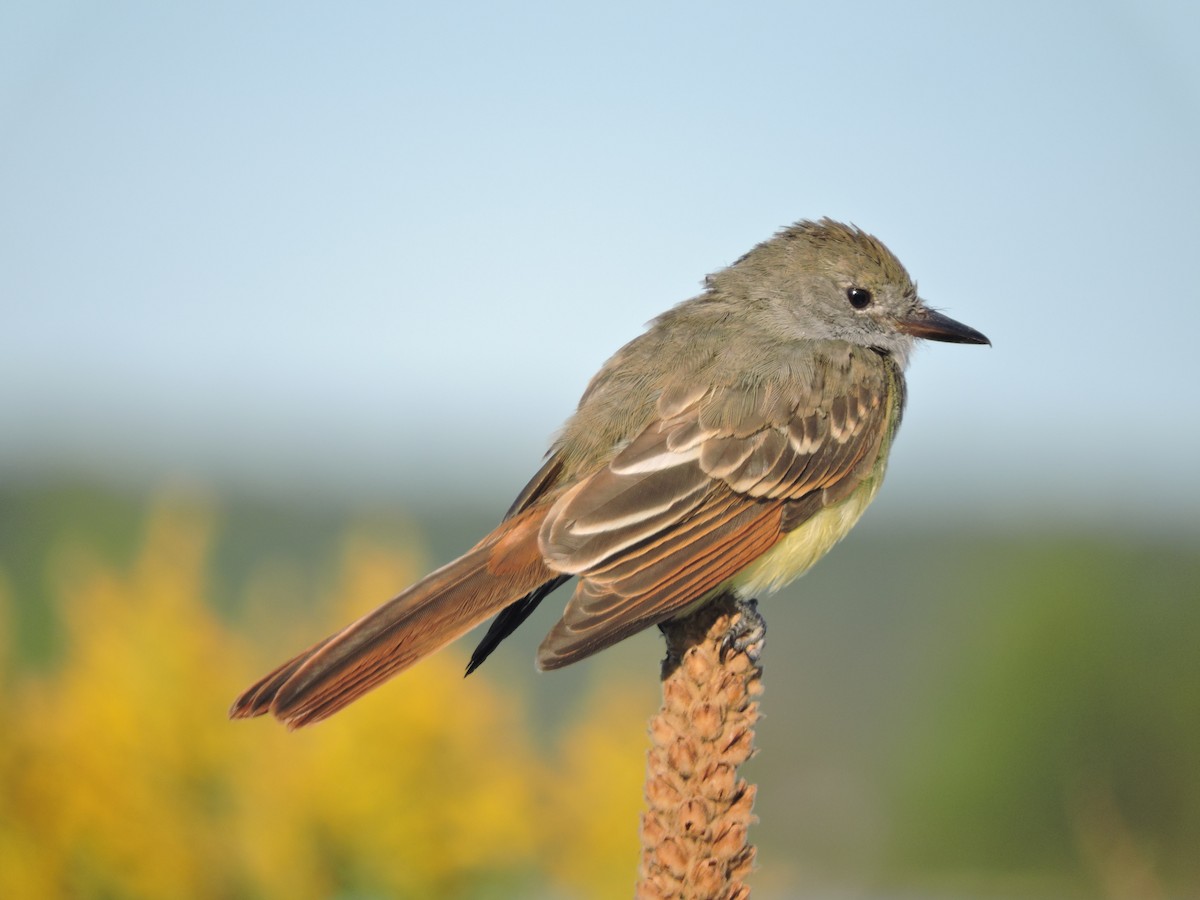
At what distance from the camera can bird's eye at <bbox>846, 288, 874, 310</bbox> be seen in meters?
4.52

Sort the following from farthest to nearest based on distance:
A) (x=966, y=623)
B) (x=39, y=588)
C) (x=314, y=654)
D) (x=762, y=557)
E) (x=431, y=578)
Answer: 1. (x=966, y=623)
2. (x=39, y=588)
3. (x=762, y=557)
4. (x=431, y=578)
5. (x=314, y=654)

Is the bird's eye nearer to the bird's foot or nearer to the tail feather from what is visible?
the bird's foot

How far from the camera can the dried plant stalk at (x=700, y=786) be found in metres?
2.37

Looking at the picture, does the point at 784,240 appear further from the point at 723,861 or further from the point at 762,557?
the point at 723,861

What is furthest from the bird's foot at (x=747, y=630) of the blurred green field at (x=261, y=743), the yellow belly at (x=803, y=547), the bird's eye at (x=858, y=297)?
the bird's eye at (x=858, y=297)

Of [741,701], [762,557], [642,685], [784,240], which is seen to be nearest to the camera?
[741,701]

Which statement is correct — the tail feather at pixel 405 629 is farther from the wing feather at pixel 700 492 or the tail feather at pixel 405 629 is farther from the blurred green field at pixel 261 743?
the blurred green field at pixel 261 743

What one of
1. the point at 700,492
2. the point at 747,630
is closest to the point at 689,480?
the point at 700,492

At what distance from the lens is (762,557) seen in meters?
3.73

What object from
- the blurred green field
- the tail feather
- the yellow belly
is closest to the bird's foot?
the yellow belly

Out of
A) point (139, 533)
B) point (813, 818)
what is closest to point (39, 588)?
point (139, 533)

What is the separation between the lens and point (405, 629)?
10.7 ft

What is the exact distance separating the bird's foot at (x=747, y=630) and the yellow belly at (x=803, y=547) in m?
0.07

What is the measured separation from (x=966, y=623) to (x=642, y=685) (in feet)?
25.3
